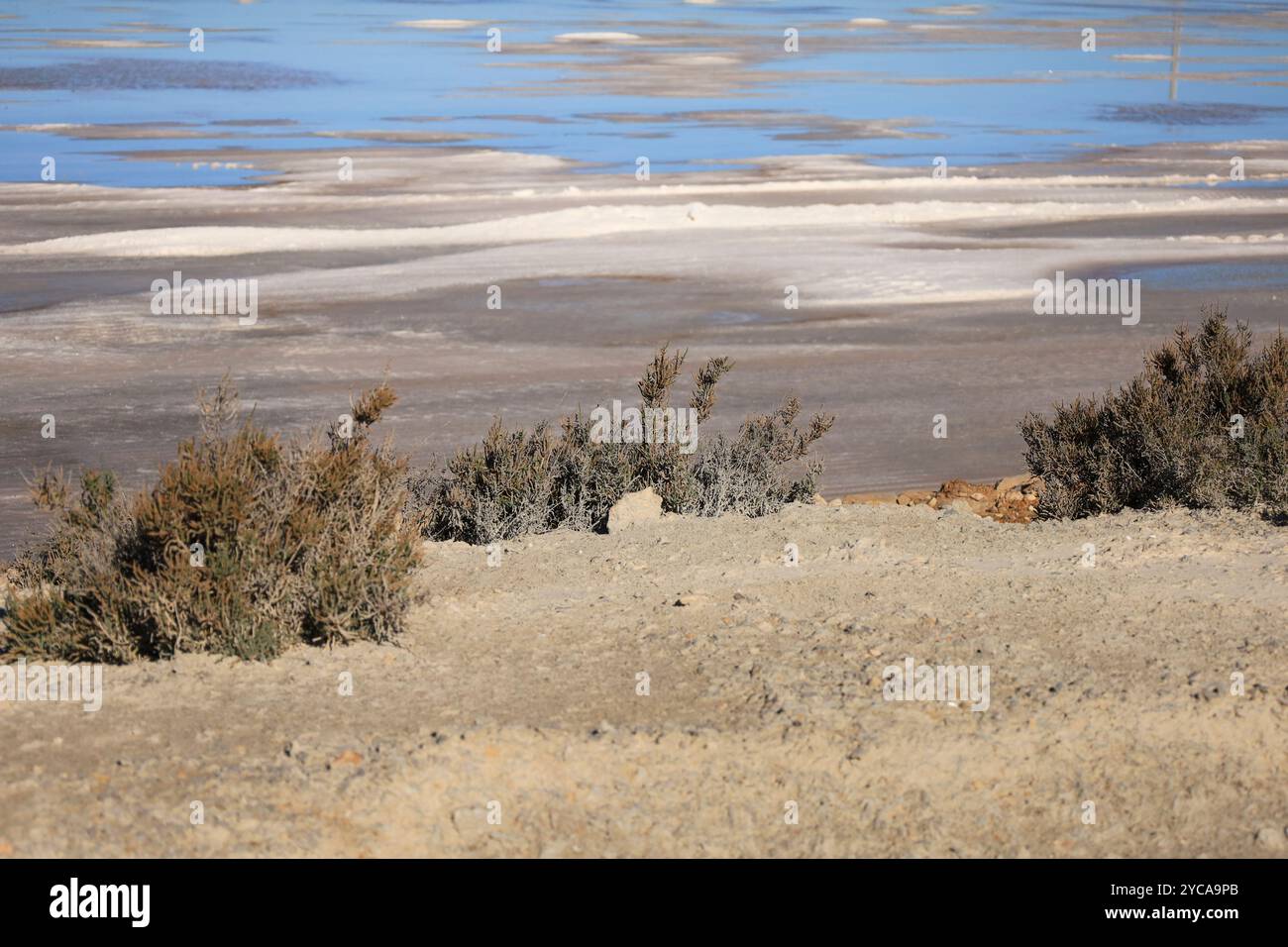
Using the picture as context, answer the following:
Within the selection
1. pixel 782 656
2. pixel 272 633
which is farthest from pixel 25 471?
pixel 782 656

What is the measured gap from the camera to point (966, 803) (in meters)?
5.76

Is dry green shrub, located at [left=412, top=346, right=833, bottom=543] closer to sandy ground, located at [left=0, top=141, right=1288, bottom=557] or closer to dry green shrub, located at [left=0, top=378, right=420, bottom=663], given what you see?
sandy ground, located at [left=0, top=141, right=1288, bottom=557]

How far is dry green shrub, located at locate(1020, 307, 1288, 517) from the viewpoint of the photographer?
9703mm

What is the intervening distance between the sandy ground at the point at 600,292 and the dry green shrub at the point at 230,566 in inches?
184

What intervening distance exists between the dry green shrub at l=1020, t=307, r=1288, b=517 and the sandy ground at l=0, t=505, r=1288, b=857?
1811 millimetres

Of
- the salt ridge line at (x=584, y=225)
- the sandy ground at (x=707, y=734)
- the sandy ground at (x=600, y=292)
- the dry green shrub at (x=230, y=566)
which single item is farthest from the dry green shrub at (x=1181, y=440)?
the salt ridge line at (x=584, y=225)

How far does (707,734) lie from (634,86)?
2092 inches

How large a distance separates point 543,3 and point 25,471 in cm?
10937

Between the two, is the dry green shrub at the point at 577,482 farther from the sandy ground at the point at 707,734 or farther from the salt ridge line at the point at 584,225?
the salt ridge line at the point at 584,225

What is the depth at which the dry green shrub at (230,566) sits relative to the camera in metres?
6.59

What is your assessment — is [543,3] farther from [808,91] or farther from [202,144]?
[202,144]

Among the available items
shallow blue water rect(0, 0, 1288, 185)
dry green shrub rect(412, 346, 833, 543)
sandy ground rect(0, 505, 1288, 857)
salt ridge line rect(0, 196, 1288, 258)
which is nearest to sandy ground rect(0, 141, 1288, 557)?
salt ridge line rect(0, 196, 1288, 258)

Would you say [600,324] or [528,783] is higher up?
[600,324]

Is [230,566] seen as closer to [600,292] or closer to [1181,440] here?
[1181,440]
